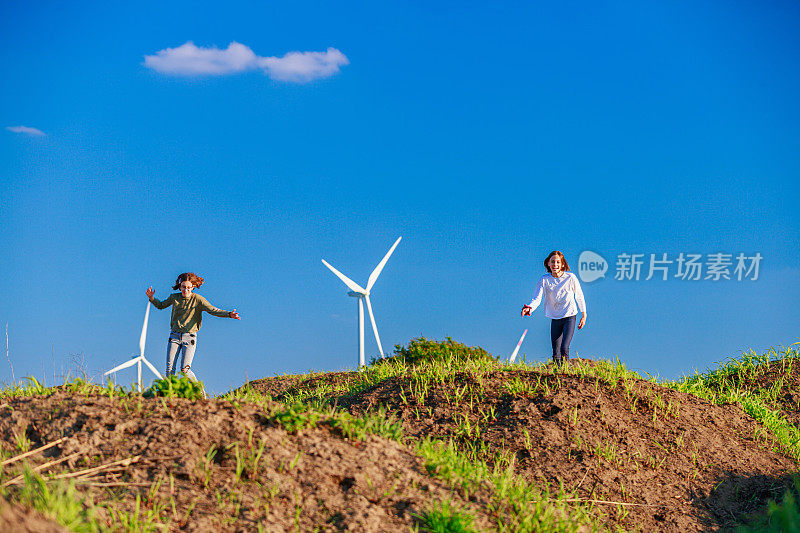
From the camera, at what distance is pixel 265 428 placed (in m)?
5.68

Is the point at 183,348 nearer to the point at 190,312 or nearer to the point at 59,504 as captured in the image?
the point at 190,312

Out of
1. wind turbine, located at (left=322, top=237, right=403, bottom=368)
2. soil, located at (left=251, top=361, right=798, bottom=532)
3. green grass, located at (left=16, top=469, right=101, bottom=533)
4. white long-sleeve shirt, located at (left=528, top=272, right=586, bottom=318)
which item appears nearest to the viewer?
green grass, located at (left=16, top=469, right=101, bottom=533)

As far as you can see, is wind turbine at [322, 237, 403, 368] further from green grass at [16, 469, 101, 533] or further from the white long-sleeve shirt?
green grass at [16, 469, 101, 533]

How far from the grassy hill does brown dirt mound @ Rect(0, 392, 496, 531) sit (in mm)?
15

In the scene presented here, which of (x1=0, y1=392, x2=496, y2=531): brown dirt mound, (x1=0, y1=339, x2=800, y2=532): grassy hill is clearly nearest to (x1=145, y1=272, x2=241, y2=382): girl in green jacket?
(x1=0, y1=339, x2=800, y2=532): grassy hill

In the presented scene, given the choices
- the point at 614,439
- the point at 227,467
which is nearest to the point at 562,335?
the point at 614,439

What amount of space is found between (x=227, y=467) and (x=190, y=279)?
8735 millimetres

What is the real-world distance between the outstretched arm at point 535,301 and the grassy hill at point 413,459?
7.82 ft

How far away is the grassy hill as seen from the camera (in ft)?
15.5

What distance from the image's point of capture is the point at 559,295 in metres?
12.7

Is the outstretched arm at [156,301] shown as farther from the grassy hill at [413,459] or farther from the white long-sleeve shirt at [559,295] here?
the white long-sleeve shirt at [559,295]

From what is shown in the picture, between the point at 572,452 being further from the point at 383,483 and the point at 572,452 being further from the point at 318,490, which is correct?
the point at 318,490

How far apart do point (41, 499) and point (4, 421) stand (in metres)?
2.06

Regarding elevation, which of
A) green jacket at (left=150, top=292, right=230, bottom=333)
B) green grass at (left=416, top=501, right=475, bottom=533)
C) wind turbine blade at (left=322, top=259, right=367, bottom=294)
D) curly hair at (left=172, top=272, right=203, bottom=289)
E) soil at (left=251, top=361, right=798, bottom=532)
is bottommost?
green grass at (left=416, top=501, right=475, bottom=533)
